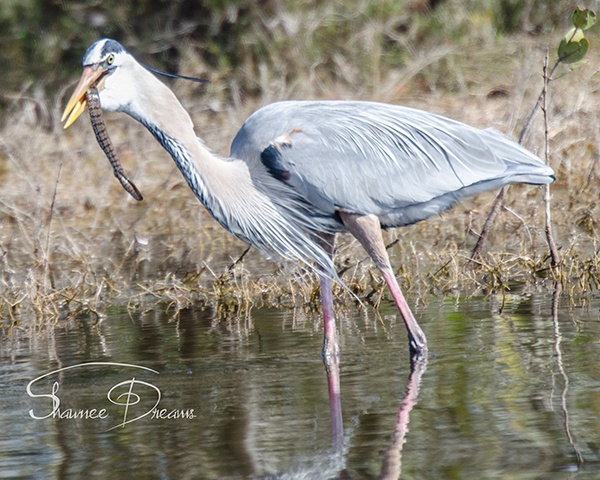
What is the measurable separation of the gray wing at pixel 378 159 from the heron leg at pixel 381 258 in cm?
7

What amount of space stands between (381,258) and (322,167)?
593 mm

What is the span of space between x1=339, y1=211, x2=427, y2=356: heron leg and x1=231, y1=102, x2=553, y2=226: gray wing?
69 mm

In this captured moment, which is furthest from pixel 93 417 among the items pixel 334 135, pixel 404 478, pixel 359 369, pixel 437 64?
pixel 437 64

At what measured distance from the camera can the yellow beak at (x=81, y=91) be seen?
4.85 metres

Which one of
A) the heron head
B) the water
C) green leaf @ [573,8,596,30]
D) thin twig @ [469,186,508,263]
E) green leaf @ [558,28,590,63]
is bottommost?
the water

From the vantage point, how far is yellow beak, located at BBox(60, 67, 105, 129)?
15.9 feet

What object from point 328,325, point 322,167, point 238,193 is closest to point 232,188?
point 238,193

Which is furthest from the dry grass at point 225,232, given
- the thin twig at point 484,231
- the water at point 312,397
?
the water at point 312,397

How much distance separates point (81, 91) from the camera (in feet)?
15.9

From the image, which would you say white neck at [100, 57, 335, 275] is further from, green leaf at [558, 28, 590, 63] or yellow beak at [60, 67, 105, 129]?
green leaf at [558, 28, 590, 63]

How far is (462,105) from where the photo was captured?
10531 millimetres
